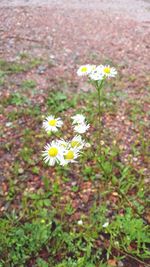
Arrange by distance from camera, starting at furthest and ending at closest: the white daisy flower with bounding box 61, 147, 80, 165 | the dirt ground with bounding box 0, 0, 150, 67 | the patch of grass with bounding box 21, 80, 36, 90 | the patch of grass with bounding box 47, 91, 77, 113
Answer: the dirt ground with bounding box 0, 0, 150, 67
the patch of grass with bounding box 21, 80, 36, 90
the patch of grass with bounding box 47, 91, 77, 113
the white daisy flower with bounding box 61, 147, 80, 165

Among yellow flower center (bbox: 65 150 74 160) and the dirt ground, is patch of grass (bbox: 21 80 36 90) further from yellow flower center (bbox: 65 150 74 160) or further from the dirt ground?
yellow flower center (bbox: 65 150 74 160)

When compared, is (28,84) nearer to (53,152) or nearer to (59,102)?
(59,102)

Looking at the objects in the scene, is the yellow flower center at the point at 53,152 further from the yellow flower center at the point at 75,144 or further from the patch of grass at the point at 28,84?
the patch of grass at the point at 28,84

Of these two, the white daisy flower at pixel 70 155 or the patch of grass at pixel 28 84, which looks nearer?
the white daisy flower at pixel 70 155

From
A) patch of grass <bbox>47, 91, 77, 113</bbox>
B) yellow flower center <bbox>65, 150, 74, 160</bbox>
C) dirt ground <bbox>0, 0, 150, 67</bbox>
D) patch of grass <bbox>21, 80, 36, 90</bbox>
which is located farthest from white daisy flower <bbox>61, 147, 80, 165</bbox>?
dirt ground <bbox>0, 0, 150, 67</bbox>

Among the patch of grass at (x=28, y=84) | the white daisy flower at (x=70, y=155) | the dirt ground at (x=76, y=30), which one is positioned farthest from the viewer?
the dirt ground at (x=76, y=30)

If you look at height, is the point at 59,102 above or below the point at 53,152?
above

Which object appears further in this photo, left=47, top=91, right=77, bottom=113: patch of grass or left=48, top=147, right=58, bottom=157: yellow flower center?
left=47, top=91, right=77, bottom=113: patch of grass

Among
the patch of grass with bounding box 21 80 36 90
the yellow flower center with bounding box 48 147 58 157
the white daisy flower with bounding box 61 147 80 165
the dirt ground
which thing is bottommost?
the white daisy flower with bounding box 61 147 80 165

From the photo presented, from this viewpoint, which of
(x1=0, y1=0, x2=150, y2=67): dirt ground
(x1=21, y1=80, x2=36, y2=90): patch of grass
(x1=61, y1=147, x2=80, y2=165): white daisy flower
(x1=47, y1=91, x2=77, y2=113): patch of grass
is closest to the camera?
(x1=61, y1=147, x2=80, y2=165): white daisy flower

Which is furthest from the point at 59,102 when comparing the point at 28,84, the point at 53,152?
the point at 53,152

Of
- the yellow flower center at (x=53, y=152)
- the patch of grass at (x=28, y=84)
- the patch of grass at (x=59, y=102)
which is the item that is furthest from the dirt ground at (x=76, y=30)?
the yellow flower center at (x=53, y=152)
